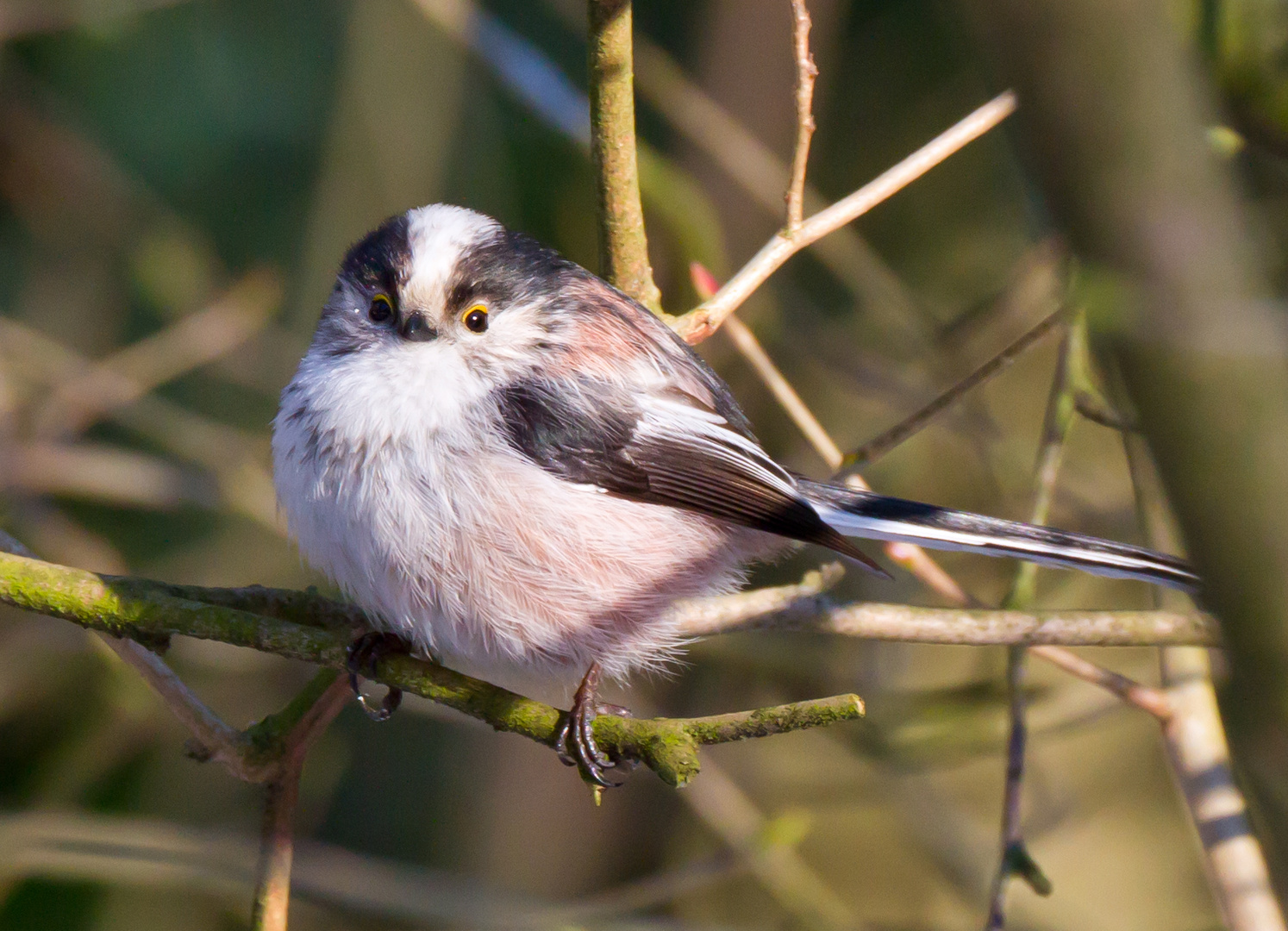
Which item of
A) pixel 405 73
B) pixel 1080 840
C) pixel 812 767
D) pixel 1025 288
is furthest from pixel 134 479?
pixel 1080 840

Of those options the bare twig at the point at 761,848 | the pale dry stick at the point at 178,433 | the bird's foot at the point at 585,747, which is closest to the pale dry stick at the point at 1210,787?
the bare twig at the point at 761,848

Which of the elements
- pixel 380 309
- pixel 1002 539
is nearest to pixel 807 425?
pixel 1002 539

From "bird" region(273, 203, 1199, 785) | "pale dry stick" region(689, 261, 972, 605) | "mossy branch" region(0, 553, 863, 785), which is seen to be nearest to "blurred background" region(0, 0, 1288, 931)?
"pale dry stick" region(689, 261, 972, 605)

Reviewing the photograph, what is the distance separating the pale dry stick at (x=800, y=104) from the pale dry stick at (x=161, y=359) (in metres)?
2.04

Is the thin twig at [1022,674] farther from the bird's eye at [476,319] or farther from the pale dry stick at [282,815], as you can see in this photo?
the pale dry stick at [282,815]

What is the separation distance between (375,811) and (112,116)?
2998 millimetres

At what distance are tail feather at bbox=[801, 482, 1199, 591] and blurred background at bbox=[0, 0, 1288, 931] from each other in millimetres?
830

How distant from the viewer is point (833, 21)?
13.8 ft

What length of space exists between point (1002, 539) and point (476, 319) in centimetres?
109

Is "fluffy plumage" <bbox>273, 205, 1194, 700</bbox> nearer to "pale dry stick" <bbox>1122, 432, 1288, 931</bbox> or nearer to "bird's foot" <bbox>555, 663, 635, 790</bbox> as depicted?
"bird's foot" <bbox>555, 663, 635, 790</bbox>

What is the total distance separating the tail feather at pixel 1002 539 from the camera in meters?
2.21

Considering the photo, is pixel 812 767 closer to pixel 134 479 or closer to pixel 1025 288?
pixel 1025 288

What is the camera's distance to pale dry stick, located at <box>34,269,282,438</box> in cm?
346

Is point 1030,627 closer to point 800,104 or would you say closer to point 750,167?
point 800,104
